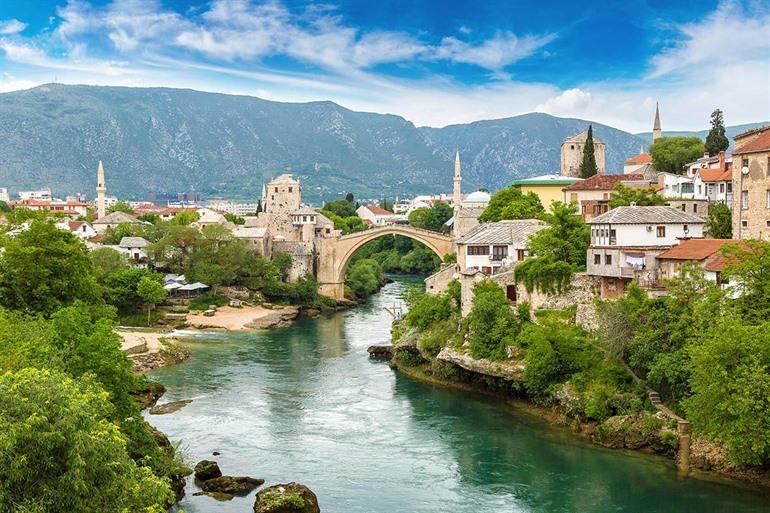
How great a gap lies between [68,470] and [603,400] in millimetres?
20012

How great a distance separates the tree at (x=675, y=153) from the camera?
187ft

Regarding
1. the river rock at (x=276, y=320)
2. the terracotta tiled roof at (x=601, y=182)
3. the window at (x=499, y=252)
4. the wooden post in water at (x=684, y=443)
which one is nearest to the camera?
the wooden post in water at (x=684, y=443)

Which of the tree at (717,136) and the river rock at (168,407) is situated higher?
the tree at (717,136)

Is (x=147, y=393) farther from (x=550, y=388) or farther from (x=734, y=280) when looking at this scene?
(x=734, y=280)

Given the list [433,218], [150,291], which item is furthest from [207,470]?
[433,218]

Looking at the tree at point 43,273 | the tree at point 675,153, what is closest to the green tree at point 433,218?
the tree at point 675,153

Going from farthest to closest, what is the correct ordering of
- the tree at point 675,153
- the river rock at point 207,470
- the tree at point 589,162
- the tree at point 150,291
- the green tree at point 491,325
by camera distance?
the tree at point 589,162, the tree at point 675,153, the tree at point 150,291, the green tree at point 491,325, the river rock at point 207,470

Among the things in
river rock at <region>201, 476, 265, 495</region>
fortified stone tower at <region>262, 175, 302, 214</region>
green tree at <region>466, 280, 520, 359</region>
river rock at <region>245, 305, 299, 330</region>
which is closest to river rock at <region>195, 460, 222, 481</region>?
river rock at <region>201, 476, 265, 495</region>

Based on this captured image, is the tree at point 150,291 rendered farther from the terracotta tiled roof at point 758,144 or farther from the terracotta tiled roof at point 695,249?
the terracotta tiled roof at point 758,144

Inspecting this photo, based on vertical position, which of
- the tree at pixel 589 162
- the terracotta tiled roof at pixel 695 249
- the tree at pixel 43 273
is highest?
the tree at pixel 589 162

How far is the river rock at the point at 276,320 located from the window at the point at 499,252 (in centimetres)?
1934

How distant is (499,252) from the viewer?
140ft

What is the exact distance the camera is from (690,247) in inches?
1281

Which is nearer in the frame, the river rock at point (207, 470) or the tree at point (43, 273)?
the river rock at point (207, 470)
